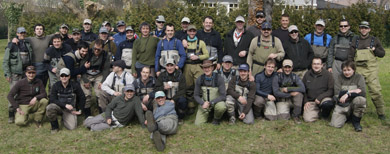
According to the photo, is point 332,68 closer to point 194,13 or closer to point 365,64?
point 365,64

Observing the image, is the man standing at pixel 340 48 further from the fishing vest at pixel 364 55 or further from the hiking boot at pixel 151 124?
the hiking boot at pixel 151 124

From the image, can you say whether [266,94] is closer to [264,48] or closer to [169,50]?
[264,48]

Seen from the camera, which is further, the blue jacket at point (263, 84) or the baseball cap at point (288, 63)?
the blue jacket at point (263, 84)

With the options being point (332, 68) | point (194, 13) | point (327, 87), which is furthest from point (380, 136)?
point (194, 13)

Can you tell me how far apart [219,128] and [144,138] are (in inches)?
55.8

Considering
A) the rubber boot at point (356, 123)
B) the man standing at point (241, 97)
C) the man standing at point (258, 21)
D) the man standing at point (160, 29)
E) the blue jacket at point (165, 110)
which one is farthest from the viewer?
the man standing at point (160, 29)

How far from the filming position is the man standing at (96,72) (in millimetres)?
7062

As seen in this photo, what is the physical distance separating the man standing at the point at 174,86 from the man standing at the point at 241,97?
907mm

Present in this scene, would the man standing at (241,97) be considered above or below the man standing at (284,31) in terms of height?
below

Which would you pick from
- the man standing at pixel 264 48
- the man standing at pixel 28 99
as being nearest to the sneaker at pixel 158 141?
the man standing at pixel 264 48

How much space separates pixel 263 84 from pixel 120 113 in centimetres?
286

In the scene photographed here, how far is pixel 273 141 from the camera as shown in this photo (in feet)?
18.5

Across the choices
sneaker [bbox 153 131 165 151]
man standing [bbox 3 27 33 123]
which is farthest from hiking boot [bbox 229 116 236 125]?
man standing [bbox 3 27 33 123]

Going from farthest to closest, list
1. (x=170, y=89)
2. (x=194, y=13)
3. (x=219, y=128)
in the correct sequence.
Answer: (x=194, y=13)
(x=170, y=89)
(x=219, y=128)
